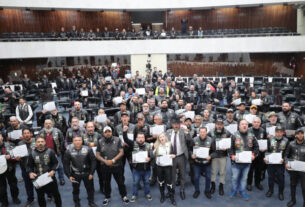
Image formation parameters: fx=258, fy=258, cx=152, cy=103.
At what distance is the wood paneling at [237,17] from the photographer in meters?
23.0

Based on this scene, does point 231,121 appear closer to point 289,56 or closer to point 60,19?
point 289,56

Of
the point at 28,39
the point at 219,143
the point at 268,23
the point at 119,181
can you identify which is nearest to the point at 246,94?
the point at 219,143

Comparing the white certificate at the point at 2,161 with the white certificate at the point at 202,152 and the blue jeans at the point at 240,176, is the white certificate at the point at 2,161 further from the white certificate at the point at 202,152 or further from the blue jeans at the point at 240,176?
the blue jeans at the point at 240,176

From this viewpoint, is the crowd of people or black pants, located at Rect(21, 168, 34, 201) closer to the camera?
the crowd of people

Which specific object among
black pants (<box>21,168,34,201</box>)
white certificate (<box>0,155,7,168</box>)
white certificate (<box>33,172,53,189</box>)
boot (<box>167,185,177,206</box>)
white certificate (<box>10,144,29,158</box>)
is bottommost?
boot (<box>167,185,177,206</box>)

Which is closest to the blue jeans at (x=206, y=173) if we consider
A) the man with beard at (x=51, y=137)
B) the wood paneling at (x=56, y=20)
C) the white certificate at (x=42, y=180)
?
the white certificate at (x=42, y=180)

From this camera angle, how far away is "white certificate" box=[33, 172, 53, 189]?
214 inches

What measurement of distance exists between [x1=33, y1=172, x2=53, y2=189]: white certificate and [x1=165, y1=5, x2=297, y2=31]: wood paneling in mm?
22478

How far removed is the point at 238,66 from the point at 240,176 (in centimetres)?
1914

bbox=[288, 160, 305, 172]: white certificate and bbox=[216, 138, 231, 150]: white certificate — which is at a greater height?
bbox=[216, 138, 231, 150]: white certificate

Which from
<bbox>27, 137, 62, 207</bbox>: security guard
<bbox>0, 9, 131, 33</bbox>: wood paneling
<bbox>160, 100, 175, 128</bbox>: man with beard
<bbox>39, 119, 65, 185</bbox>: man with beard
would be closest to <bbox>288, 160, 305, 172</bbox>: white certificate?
<bbox>160, 100, 175, 128</bbox>: man with beard

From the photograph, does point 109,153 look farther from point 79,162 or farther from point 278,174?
point 278,174

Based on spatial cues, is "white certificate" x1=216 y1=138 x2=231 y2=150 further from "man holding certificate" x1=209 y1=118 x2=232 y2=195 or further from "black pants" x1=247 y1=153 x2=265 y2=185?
"black pants" x1=247 y1=153 x2=265 y2=185

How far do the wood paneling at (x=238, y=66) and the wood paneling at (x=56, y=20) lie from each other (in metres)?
6.79
